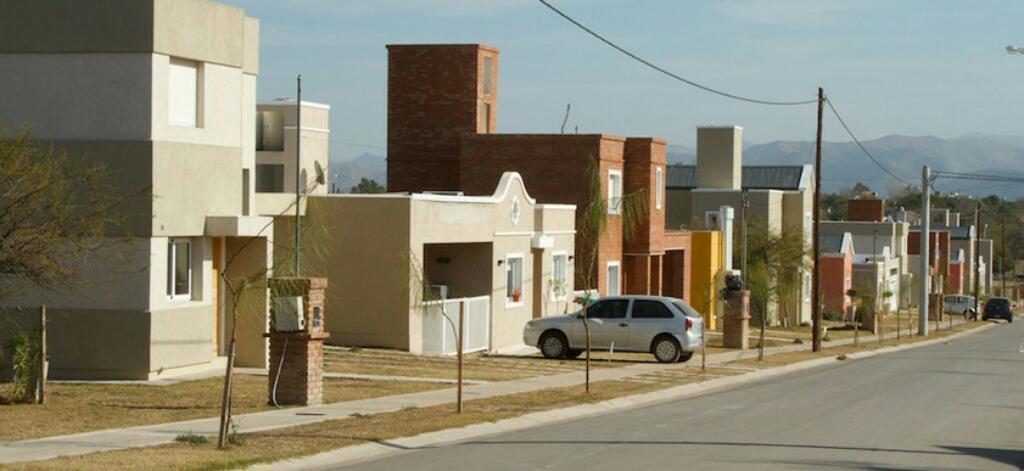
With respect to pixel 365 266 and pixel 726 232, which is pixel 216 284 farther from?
pixel 726 232

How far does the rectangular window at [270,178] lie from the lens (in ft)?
132

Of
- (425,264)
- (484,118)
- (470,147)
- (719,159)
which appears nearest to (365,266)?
(425,264)

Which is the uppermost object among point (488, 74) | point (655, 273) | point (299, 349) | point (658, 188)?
point (488, 74)

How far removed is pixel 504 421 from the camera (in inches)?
829

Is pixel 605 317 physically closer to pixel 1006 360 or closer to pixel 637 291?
pixel 637 291

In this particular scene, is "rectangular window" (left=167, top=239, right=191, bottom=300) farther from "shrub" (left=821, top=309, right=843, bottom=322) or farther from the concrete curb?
"shrub" (left=821, top=309, right=843, bottom=322)

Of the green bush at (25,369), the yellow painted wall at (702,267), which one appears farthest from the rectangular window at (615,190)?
the green bush at (25,369)

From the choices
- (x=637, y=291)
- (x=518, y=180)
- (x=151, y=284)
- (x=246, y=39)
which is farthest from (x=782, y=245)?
(x=151, y=284)

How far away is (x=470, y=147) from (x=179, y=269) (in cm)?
2087

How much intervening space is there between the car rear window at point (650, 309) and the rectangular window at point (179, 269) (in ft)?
43.0

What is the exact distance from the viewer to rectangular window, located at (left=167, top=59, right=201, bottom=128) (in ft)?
81.3

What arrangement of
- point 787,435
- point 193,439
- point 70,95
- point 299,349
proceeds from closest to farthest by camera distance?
point 193,439 → point 787,435 → point 299,349 → point 70,95

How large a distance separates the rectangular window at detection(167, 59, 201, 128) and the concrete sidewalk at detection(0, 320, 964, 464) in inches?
246

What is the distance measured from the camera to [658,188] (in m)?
48.1
